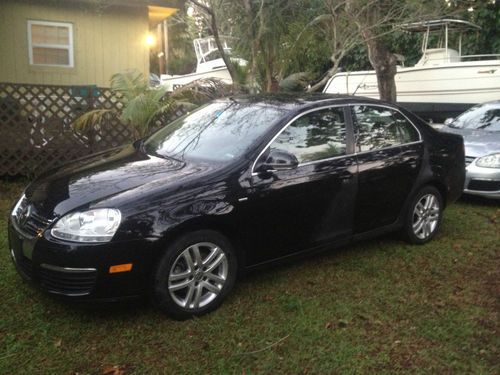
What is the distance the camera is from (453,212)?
22.0ft

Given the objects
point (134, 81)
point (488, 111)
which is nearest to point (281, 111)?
point (134, 81)

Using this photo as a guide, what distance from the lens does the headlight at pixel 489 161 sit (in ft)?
22.5

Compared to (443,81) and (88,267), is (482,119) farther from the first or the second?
(88,267)

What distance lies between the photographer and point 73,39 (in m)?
10.1

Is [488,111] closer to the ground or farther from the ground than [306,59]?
closer to the ground

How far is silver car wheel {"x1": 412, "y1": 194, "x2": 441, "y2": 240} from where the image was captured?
208 inches

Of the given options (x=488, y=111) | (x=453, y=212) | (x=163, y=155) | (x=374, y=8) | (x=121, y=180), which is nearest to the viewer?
(x=121, y=180)

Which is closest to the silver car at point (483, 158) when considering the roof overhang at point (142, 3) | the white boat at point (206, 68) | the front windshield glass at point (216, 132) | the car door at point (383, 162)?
the car door at point (383, 162)

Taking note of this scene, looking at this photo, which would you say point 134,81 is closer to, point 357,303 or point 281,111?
point 281,111

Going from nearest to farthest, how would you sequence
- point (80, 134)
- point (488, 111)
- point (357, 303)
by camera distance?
point (357, 303) → point (80, 134) → point (488, 111)

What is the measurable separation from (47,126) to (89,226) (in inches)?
195

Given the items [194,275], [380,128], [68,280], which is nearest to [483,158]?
[380,128]

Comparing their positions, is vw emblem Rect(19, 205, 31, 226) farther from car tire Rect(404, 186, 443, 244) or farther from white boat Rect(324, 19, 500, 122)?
white boat Rect(324, 19, 500, 122)

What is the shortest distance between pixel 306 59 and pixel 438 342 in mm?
6994
